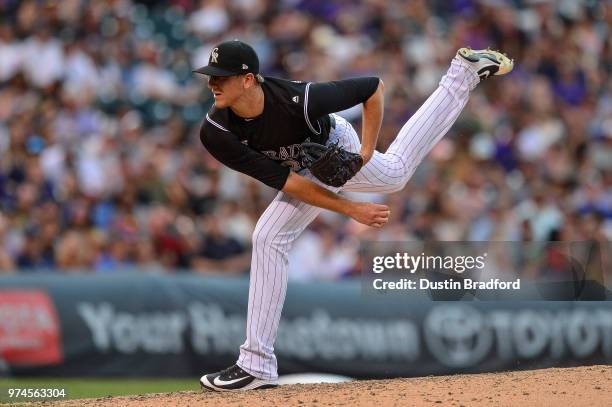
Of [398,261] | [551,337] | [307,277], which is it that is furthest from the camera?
[307,277]

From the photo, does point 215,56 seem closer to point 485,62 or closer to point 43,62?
point 485,62

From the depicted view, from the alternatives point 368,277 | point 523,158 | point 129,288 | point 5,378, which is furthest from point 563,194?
point 5,378

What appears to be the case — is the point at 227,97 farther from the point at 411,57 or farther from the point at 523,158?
the point at 411,57

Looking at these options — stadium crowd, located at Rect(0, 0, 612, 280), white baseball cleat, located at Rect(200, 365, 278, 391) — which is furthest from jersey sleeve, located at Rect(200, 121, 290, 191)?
stadium crowd, located at Rect(0, 0, 612, 280)

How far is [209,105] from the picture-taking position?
12.7 m

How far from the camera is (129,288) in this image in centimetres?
930

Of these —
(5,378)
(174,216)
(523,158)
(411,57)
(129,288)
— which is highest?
(411,57)

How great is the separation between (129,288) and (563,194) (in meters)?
4.61

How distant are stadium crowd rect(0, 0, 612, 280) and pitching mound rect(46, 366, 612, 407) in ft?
11.8

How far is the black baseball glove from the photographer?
19.4 ft

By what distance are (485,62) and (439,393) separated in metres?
2.14

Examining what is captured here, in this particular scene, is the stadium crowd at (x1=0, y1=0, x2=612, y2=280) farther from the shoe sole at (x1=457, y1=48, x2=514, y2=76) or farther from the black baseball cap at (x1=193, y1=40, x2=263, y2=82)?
the black baseball cap at (x1=193, y1=40, x2=263, y2=82)

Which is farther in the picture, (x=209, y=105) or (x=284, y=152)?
(x=209, y=105)

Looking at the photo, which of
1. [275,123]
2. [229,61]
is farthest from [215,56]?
[275,123]
